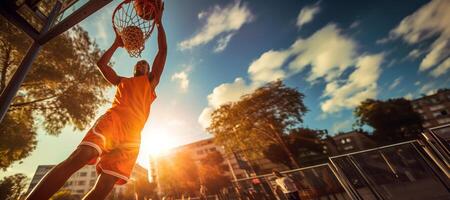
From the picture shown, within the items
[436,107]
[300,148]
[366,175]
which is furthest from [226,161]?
[436,107]

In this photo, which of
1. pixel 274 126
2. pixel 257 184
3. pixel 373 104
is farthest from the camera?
pixel 373 104

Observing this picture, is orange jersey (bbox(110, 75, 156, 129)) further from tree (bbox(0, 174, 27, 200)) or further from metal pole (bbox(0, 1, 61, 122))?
tree (bbox(0, 174, 27, 200))

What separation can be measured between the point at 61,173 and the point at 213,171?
158 ft

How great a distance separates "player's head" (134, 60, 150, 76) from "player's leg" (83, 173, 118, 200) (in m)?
1.43

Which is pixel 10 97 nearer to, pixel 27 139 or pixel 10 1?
pixel 10 1

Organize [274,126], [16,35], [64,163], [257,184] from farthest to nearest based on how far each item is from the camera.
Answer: [274,126]
[16,35]
[257,184]
[64,163]

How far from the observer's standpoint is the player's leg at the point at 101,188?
6.40 ft

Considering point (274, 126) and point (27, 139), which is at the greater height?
point (27, 139)

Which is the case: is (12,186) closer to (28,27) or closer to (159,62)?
(28,27)

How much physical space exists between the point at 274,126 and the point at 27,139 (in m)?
21.1

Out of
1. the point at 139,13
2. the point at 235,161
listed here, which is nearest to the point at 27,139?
the point at 139,13

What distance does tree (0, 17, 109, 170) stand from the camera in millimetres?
11336

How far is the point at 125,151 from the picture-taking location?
7.11 feet

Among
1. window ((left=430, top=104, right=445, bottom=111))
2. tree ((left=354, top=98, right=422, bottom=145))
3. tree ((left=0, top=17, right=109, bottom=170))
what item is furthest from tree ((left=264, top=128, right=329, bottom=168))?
window ((left=430, top=104, right=445, bottom=111))
